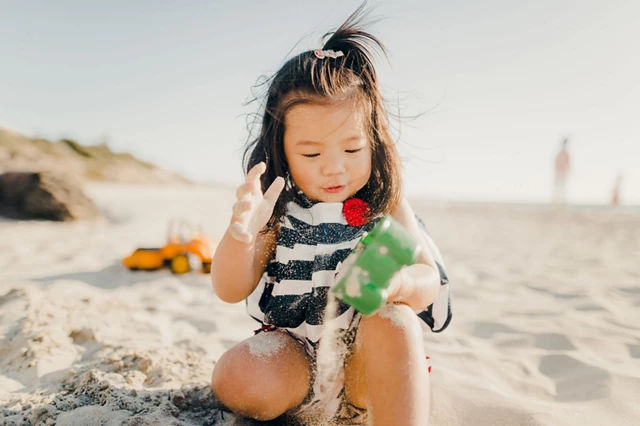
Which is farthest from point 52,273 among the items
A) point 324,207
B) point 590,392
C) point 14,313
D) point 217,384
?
point 590,392

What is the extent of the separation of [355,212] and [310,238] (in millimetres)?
179

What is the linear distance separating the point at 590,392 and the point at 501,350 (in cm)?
53

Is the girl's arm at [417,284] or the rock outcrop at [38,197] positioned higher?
the girl's arm at [417,284]

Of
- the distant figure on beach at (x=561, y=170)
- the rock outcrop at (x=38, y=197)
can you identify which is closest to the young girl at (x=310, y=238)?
the rock outcrop at (x=38, y=197)

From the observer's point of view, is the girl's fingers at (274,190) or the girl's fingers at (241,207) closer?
the girl's fingers at (241,207)

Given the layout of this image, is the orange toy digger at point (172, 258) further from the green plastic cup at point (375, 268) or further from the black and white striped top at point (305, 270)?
the green plastic cup at point (375, 268)

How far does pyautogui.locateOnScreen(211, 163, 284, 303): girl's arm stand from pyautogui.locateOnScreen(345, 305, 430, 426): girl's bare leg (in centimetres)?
42

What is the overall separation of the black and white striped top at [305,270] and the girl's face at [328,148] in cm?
9

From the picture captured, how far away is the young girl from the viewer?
1.36 metres

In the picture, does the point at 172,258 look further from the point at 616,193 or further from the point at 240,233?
the point at 616,193

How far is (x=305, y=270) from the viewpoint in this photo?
1.45m

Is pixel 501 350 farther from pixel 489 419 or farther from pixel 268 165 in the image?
pixel 268 165

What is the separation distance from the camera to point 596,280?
361cm

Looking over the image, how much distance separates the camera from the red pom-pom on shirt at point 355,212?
4.99 feet
